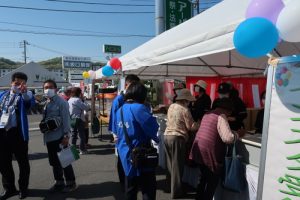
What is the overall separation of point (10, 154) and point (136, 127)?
2.62m

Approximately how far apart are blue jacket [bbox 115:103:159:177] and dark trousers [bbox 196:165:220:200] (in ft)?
2.83

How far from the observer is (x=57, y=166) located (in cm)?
498

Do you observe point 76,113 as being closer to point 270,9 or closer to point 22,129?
point 22,129

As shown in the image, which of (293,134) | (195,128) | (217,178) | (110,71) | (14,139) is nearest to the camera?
(293,134)

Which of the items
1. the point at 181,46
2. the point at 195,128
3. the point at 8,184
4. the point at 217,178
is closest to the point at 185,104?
the point at 195,128

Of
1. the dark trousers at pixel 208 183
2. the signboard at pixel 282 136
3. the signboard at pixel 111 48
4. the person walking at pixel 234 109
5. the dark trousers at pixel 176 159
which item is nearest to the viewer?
the signboard at pixel 282 136

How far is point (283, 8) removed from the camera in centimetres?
228

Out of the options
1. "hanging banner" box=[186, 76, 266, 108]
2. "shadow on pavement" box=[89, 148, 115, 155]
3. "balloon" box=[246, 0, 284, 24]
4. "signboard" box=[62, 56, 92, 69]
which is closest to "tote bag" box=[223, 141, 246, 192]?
"balloon" box=[246, 0, 284, 24]

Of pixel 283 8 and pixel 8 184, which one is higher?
pixel 283 8

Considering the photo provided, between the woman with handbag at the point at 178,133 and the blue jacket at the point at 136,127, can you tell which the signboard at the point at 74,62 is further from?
the blue jacket at the point at 136,127

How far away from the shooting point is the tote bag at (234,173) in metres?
3.36

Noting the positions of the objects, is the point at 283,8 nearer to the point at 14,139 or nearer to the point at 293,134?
the point at 293,134

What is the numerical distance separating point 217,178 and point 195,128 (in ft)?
2.67

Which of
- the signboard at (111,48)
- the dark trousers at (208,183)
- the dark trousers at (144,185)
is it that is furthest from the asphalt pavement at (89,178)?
the signboard at (111,48)
